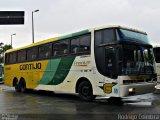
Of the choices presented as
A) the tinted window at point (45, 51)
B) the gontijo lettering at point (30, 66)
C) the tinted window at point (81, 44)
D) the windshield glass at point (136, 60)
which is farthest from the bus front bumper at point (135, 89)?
the gontijo lettering at point (30, 66)

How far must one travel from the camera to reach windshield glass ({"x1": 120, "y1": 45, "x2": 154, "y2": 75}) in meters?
12.1

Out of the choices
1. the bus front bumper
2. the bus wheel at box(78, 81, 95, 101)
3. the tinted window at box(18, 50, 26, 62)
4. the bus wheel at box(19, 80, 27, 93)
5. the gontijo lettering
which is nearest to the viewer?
the bus front bumper

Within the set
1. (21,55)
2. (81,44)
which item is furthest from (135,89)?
(21,55)

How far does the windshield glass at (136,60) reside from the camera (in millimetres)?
12066

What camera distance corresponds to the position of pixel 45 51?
1747 cm

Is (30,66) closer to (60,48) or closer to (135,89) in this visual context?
(60,48)

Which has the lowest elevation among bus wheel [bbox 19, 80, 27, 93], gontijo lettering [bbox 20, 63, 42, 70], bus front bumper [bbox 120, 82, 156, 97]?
bus wheel [bbox 19, 80, 27, 93]

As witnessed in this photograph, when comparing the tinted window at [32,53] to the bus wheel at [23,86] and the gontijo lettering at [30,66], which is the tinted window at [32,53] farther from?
the bus wheel at [23,86]

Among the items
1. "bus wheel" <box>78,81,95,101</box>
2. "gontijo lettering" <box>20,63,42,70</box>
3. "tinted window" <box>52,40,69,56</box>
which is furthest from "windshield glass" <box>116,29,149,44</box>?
"gontijo lettering" <box>20,63,42,70</box>

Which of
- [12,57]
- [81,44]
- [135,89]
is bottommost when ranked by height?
[135,89]

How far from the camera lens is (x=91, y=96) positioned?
44.6 feet

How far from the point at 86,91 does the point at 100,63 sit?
1.64 meters

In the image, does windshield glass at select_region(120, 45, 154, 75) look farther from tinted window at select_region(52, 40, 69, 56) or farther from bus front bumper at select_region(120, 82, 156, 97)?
tinted window at select_region(52, 40, 69, 56)

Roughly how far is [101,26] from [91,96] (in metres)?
3.07
